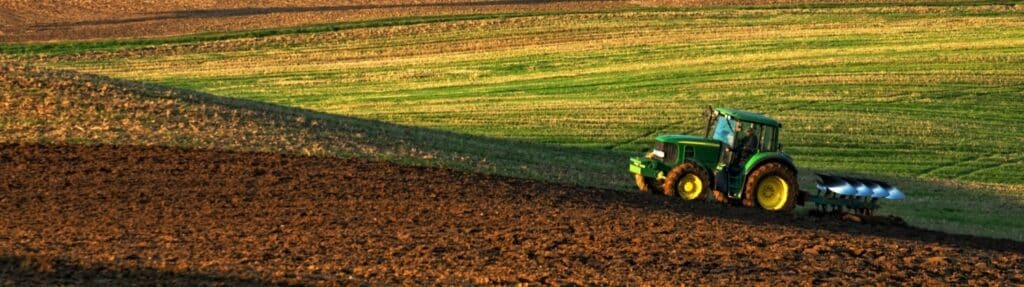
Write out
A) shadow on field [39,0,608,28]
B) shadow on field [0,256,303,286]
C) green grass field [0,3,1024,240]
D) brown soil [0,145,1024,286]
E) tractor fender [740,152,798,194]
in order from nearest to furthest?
shadow on field [0,256,303,286]
brown soil [0,145,1024,286]
tractor fender [740,152,798,194]
green grass field [0,3,1024,240]
shadow on field [39,0,608,28]

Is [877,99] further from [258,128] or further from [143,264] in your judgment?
[143,264]

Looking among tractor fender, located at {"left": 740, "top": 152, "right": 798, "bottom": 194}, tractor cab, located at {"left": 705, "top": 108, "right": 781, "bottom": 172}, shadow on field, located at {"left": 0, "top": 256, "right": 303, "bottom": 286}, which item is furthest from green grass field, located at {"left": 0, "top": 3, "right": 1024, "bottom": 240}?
shadow on field, located at {"left": 0, "top": 256, "right": 303, "bottom": 286}

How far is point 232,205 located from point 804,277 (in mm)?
7756

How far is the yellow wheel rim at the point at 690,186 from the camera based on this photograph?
23.0 m

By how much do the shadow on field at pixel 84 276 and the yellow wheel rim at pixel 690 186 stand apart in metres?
9.35

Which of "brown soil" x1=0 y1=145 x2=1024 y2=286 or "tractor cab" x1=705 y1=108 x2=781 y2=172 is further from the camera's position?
"tractor cab" x1=705 y1=108 x2=781 y2=172

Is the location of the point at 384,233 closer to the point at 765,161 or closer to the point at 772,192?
the point at 765,161

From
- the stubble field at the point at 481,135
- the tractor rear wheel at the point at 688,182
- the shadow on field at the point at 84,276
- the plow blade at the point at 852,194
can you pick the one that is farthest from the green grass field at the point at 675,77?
the shadow on field at the point at 84,276

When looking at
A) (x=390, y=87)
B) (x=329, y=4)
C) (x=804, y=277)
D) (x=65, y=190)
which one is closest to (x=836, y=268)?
(x=804, y=277)

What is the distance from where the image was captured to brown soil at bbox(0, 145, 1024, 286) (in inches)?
639

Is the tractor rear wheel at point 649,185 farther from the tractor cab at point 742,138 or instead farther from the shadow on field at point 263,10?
the shadow on field at point 263,10

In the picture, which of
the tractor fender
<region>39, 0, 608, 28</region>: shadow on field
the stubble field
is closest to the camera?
the stubble field

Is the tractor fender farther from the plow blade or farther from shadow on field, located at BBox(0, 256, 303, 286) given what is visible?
shadow on field, located at BBox(0, 256, 303, 286)

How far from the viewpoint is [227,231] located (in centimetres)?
1827
